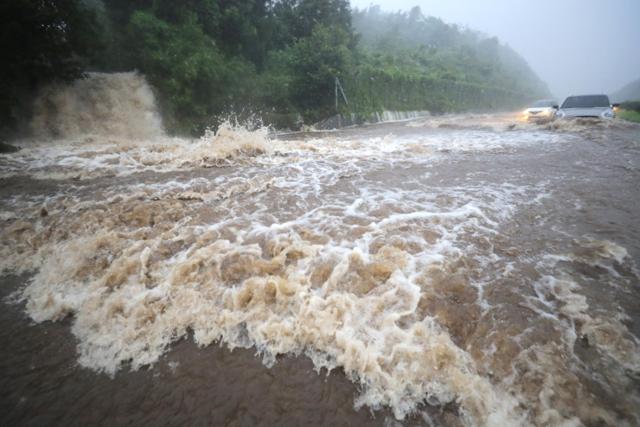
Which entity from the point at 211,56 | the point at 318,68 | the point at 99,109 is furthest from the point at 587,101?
the point at 99,109

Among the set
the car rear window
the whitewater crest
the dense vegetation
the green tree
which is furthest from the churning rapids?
the green tree

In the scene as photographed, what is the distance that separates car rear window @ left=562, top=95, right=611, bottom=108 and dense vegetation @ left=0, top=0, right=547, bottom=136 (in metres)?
10.9

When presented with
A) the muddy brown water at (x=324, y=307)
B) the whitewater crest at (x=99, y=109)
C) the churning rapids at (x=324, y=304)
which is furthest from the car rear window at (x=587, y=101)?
the whitewater crest at (x=99, y=109)

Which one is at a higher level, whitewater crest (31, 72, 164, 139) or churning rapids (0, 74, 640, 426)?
whitewater crest (31, 72, 164, 139)

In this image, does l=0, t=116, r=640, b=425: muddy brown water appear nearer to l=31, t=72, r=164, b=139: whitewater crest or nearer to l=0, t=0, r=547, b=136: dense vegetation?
l=31, t=72, r=164, b=139: whitewater crest

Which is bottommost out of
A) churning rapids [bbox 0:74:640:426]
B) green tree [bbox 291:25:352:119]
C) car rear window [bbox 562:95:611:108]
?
churning rapids [bbox 0:74:640:426]

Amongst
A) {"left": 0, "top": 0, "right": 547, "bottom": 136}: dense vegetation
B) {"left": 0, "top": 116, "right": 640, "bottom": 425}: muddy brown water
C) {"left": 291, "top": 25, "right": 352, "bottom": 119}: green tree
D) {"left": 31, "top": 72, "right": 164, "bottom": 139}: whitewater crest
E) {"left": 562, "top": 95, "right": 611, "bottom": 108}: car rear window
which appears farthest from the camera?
{"left": 291, "top": 25, "right": 352, "bottom": 119}: green tree

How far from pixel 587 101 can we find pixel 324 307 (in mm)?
16616

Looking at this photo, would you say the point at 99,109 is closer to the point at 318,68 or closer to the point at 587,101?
the point at 318,68

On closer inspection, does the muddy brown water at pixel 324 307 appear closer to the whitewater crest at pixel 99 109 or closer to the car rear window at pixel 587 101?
the whitewater crest at pixel 99 109

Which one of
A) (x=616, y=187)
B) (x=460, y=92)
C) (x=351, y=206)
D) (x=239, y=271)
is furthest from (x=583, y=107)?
(x=460, y=92)

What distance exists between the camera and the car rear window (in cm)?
1256

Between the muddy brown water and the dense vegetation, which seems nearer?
the muddy brown water

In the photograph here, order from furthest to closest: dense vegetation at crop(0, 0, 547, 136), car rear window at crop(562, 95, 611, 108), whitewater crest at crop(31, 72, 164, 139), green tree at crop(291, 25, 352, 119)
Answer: green tree at crop(291, 25, 352, 119)
car rear window at crop(562, 95, 611, 108)
whitewater crest at crop(31, 72, 164, 139)
dense vegetation at crop(0, 0, 547, 136)
